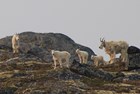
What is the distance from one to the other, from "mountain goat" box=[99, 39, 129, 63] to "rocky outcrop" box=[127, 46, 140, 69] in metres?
0.83

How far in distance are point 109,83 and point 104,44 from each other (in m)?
17.2

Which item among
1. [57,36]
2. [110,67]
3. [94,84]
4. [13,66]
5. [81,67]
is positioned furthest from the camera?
[57,36]

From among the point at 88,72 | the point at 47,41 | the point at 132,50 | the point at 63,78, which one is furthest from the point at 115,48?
the point at 47,41

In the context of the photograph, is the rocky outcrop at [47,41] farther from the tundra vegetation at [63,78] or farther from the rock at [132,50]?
the rock at [132,50]

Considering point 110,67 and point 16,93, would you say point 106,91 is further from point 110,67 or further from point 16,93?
point 110,67

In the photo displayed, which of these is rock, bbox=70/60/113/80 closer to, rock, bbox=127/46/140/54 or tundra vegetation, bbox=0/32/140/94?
tundra vegetation, bbox=0/32/140/94

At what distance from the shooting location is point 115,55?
6419 cm

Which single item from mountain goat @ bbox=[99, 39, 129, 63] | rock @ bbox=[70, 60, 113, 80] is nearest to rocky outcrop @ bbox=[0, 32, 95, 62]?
mountain goat @ bbox=[99, 39, 129, 63]

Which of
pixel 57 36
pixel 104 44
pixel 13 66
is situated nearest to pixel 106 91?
pixel 13 66

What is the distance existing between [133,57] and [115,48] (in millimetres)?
4462

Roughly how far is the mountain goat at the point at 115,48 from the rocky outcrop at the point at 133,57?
827 mm

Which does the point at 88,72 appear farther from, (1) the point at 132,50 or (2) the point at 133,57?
(1) the point at 132,50

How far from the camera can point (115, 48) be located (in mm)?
63281

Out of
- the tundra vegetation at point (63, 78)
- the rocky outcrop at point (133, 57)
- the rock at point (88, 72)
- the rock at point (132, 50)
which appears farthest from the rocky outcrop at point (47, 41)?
the rock at point (88, 72)
